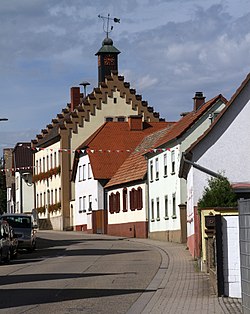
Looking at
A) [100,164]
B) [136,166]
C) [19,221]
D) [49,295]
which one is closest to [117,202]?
[136,166]

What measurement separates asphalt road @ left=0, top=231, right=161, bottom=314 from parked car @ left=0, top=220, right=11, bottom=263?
43 cm

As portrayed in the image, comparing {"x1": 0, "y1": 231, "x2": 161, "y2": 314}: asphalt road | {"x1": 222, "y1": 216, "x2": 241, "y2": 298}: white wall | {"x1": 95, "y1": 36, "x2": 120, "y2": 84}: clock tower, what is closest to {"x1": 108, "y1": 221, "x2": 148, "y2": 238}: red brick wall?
{"x1": 0, "y1": 231, "x2": 161, "y2": 314}: asphalt road

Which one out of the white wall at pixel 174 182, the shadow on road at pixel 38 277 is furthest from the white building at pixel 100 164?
the shadow on road at pixel 38 277

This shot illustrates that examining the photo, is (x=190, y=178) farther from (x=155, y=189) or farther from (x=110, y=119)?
(x=110, y=119)

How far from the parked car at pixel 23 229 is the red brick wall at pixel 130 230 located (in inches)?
565

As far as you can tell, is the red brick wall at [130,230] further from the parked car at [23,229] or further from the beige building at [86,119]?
the parked car at [23,229]

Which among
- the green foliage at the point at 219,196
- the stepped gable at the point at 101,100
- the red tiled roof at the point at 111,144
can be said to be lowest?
the green foliage at the point at 219,196

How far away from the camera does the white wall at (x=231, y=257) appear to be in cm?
1792

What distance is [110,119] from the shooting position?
7875 cm

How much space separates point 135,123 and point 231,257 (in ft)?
188

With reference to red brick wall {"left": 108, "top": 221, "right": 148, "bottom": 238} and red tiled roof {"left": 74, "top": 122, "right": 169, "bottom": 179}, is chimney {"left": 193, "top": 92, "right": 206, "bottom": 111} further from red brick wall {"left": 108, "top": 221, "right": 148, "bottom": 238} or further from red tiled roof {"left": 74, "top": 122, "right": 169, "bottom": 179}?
red tiled roof {"left": 74, "top": 122, "right": 169, "bottom": 179}

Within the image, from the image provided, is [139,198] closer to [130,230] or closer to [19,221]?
[130,230]

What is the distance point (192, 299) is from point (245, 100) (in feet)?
65.0

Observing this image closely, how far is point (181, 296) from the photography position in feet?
62.9
